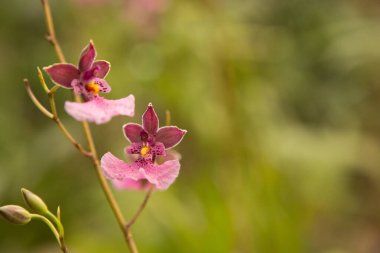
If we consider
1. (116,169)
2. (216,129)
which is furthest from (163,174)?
(216,129)

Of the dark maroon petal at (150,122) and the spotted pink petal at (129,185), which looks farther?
the spotted pink petal at (129,185)

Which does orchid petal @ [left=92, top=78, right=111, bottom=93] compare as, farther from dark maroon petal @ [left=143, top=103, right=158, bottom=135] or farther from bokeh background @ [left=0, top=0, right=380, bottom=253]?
bokeh background @ [left=0, top=0, right=380, bottom=253]

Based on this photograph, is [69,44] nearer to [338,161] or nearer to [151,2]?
[151,2]

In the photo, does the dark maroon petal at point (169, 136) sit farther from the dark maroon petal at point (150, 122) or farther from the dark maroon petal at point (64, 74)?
the dark maroon petal at point (64, 74)

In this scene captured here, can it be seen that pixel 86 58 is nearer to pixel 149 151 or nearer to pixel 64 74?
pixel 64 74

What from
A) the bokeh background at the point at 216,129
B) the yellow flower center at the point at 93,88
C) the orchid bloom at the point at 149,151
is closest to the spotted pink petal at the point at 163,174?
the orchid bloom at the point at 149,151

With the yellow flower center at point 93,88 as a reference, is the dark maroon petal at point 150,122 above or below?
below

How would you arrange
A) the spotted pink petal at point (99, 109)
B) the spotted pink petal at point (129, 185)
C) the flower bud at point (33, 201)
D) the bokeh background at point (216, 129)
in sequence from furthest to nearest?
the bokeh background at point (216, 129), the spotted pink petal at point (129, 185), the flower bud at point (33, 201), the spotted pink petal at point (99, 109)
